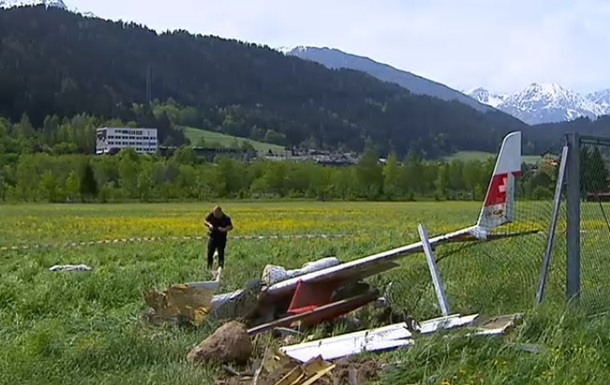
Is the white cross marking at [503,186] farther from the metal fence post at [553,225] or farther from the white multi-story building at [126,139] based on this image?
the white multi-story building at [126,139]

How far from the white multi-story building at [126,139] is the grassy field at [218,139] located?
921cm

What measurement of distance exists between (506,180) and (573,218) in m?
0.69

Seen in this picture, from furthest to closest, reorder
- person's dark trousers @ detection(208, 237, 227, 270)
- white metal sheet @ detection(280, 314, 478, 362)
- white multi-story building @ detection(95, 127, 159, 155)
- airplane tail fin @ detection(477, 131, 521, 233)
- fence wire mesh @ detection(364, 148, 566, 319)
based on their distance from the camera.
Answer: white multi-story building @ detection(95, 127, 159, 155) → person's dark trousers @ detection(208, 237, 227, 270) → fence wire mesh @ detection(364, 148, 566, 319) → airplane tail fin @ detection(477, 131, 521, 233) → white metal sheet @ detection(280, 314, 478, 362)

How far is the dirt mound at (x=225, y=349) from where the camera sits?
645cm

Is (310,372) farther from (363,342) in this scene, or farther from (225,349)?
(225,349)

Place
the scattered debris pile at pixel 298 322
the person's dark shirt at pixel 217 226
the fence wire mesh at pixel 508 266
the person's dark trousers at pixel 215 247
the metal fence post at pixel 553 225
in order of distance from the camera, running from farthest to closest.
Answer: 1. the person's dark shirt at pixel 217 226
2. the person's dark trousers at pixel 215 247
3. the fence wire mesh at pixel 508 266
4. the metal fence post at pixel 553 225
5. the scattered debris pile at pixel 298 322

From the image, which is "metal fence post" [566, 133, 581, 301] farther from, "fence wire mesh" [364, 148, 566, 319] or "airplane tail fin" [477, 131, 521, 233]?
"airplane tail fin" [477, 131, 521, 233]

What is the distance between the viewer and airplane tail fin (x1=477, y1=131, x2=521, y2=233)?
7.45 metres

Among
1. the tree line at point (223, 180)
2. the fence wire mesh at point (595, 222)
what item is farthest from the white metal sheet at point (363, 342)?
the tree line at point (223, 180)

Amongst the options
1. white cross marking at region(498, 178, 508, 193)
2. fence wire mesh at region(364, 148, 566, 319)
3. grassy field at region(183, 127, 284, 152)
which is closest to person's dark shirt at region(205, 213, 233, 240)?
fence wire mesh at region(364, 148, 566, 319)

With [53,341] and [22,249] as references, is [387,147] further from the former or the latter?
[53,341]

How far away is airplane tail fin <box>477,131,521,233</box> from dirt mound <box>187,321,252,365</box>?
8.79ft

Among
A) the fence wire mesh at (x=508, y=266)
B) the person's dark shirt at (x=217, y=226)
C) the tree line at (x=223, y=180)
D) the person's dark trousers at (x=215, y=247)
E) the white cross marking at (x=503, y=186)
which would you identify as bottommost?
the tree line at (x=223, y=180)

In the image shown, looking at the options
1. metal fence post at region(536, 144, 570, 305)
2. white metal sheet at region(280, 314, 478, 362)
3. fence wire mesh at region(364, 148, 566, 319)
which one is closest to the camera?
white metal sheet at region(280, 314, 478, 362)
